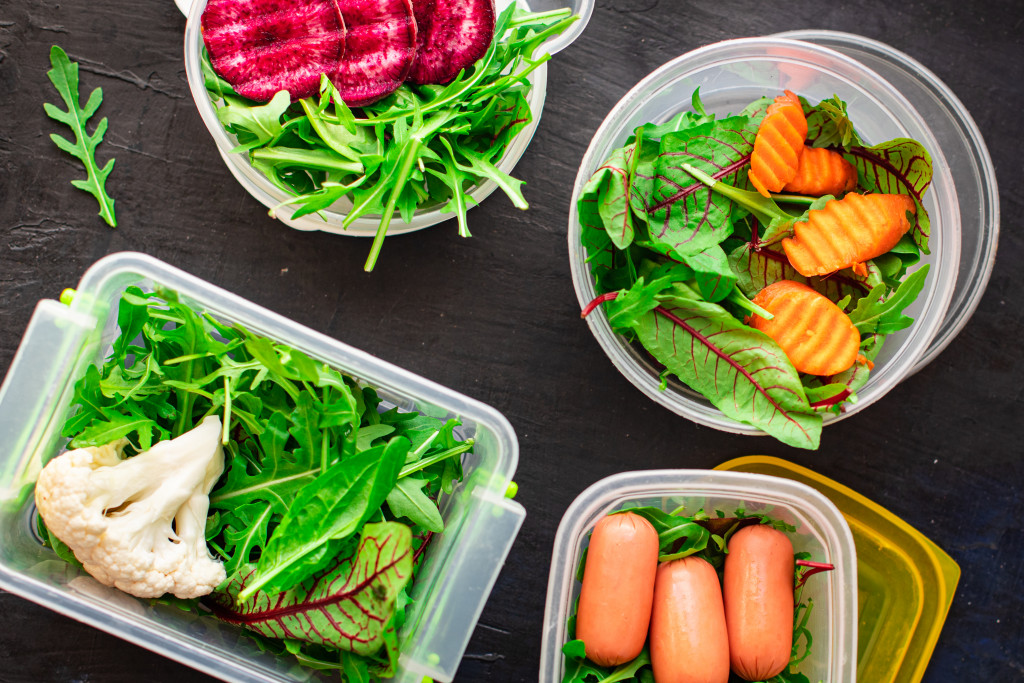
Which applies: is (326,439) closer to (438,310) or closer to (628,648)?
(438,310)

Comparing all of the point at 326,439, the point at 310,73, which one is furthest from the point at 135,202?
the point at 326,439

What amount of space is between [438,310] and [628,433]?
0.29 metres

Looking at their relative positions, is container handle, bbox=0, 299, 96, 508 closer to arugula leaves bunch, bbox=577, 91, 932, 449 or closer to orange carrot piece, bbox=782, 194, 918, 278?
arugula leaves bunch, bbox=577, 91, 932, 449

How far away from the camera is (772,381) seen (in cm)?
73

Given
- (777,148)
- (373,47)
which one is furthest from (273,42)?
(777,148)

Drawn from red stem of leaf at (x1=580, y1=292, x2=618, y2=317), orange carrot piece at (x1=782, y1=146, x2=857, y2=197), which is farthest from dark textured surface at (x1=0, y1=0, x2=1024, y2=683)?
orange carrot piece at (x1=782, y1=146, x2=857, y2=197)

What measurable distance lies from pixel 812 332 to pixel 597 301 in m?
0.24

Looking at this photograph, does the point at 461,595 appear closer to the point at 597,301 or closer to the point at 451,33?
the point at 597,301

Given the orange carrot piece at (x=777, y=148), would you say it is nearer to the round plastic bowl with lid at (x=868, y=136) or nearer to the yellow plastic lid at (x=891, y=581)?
the round plastic bowl with lid at (x=868, y=136)

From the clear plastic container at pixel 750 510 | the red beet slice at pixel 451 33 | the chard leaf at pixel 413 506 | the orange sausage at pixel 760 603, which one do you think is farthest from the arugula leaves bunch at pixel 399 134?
the orange sausage at pixel 760 603

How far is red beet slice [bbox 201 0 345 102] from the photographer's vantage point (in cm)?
73

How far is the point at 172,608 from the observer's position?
769 millimetres

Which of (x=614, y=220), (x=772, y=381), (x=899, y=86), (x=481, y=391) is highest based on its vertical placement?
(x=899, y=86)

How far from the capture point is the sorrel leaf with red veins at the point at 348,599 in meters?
0.64
